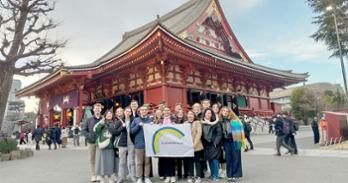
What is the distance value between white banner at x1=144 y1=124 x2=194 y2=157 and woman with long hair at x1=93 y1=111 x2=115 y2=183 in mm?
799

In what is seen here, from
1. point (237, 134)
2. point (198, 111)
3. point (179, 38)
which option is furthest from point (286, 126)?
point (179, 38)

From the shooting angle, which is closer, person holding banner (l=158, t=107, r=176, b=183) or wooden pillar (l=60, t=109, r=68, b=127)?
person holding banner (l=158, t=107, r=176, b=183)

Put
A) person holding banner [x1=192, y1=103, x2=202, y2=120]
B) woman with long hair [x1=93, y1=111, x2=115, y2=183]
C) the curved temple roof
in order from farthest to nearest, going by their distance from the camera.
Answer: the curved temple roof < person holding banner [x1=192, y1=103, x2=202, y2=120] < woman with long hair [x1=93, y1=111, x2=115, y2=183]

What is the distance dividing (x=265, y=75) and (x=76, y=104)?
15.4 metres

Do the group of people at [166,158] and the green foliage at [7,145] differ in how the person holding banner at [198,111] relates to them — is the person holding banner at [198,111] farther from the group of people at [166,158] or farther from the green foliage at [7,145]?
the green foliage at [7,145]

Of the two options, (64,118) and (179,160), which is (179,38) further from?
(64,118)

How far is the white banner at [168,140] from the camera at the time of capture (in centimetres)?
578

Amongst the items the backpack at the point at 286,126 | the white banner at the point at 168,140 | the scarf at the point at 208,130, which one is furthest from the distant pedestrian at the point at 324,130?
the white banner at the point at 168,140

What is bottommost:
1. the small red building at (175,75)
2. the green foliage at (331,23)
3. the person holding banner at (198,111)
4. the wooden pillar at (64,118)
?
the person holding banner at (198,111)

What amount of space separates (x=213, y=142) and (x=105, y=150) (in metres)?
2.37

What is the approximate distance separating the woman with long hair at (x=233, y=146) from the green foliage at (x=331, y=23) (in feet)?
65.8

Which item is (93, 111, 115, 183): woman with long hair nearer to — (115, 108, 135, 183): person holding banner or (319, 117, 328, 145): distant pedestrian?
(115, 108, 135, 183): person holding banner

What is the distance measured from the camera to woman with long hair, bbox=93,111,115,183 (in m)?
5.83

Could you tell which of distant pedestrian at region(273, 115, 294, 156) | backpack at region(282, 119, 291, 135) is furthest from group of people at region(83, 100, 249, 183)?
backpack at region(282, 119, 291, 135)
